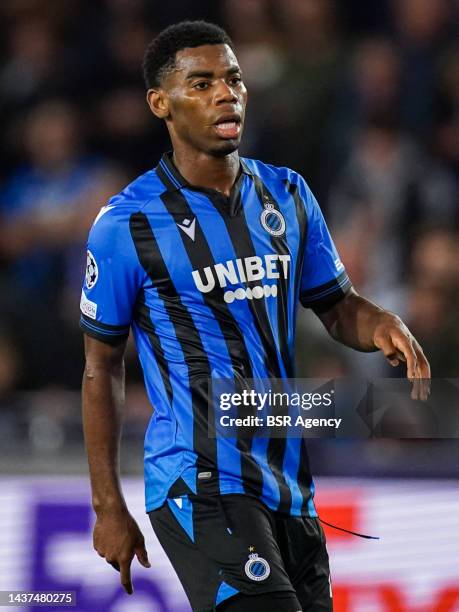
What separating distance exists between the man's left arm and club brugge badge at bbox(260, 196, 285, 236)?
0.33 meters

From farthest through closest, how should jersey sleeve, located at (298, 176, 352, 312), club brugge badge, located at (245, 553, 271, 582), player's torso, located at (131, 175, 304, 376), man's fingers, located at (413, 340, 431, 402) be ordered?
1. jersey sleeve, located at (298, 176, 352, 312)
2. player's torso, located at (131, 175, 304, 376)
3. man's fingers, located at (413, 340, 431, 402)
4. club brugge badge, located at (245, 553, 271, 582)

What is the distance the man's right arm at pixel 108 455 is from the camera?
10.8ft

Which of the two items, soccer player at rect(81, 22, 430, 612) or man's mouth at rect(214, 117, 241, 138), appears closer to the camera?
soccer player at rect(81, 22, 430, 612)

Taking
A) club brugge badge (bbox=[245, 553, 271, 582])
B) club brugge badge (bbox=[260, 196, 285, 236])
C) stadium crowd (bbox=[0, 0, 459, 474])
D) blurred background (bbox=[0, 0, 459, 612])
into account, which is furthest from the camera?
stadium crowd (bbox=[0, 0, 459, 474])

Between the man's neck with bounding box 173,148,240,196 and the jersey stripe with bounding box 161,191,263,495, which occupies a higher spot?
the man's neck with bounding box 173,148,240,196


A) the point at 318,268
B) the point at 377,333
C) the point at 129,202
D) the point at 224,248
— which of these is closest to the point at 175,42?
the point at 129,202

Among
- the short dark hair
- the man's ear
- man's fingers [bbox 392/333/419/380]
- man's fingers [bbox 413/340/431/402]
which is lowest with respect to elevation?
man's fingers [bbox 413/340/431/402]

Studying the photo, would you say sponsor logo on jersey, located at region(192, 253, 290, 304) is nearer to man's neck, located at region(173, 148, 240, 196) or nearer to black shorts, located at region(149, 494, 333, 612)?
man's neck, located at region(173, 148, 240, 196)

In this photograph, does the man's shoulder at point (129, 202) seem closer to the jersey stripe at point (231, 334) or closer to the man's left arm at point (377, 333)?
the jersey stripe at point (231, 334)

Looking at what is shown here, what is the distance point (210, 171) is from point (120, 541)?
41.6 inches

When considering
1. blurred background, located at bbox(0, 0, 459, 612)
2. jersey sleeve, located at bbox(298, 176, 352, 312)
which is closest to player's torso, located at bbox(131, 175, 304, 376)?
jersey sleeve, located at bbox(298, 176, 352, 312)

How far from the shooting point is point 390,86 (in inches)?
282

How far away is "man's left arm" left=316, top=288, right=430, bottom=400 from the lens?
3.24 metres

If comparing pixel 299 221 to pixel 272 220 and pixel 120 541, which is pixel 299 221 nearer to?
pixel 272 220
